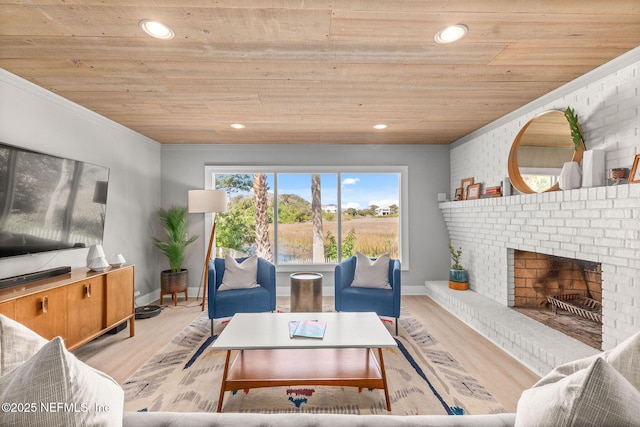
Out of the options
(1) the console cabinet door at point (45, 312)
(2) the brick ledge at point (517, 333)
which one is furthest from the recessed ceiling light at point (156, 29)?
(2) the brick ledge at point (517, 333)

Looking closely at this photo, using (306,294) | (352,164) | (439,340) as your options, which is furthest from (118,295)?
(352,164)

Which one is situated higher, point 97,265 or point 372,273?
point 97,265

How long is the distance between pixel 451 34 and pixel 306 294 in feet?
9.30

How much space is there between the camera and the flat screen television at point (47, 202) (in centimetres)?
239

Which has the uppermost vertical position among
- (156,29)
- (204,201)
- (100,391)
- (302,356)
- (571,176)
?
(156,29)

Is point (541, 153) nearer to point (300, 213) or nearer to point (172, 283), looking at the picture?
point (300, 213)

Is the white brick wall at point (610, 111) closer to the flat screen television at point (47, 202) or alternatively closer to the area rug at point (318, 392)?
the area rug at point (318, 392)

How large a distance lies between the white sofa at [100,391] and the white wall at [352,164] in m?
4.21

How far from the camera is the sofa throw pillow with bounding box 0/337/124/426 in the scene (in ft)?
2.47

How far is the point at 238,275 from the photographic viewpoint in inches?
144

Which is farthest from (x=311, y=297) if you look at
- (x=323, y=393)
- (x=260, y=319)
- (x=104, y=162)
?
(x=104, y=162)

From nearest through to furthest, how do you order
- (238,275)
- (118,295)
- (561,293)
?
(118,295), (561,293), (238,275)

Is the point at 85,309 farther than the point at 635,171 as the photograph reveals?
Yes

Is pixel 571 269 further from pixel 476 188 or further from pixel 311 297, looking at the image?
pixel 311 297
